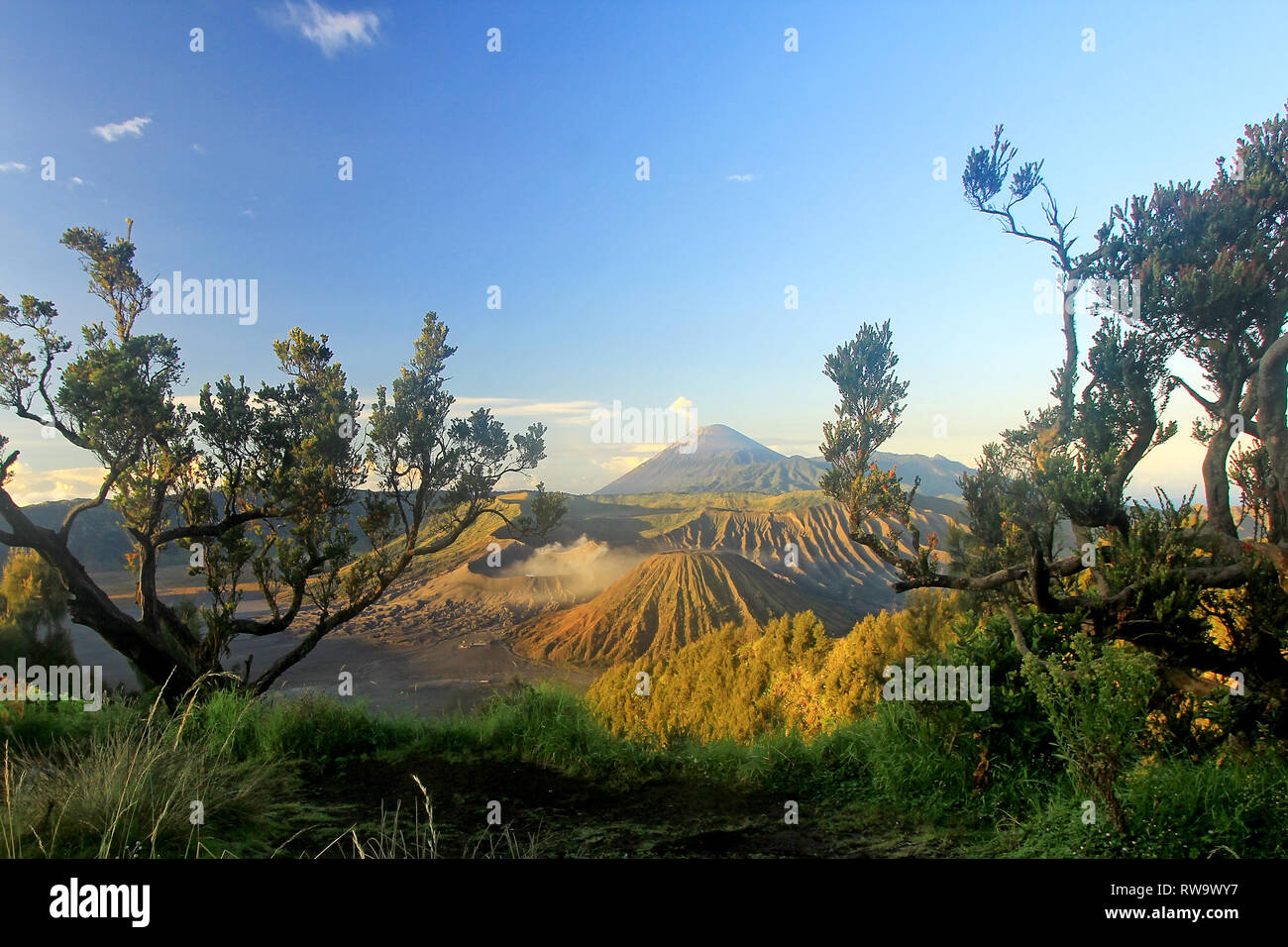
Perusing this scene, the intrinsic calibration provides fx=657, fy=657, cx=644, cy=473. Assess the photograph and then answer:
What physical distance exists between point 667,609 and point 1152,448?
2787cm

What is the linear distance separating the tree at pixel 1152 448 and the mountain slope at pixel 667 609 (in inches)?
946

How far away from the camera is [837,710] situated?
782 cm

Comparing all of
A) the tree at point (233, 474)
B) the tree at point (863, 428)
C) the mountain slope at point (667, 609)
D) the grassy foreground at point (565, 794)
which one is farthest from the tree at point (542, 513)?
the mountain slope at point (667, 609)

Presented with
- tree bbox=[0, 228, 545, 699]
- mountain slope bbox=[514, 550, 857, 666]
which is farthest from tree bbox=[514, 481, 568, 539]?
mountain slope bbox=[514, 550, 857, 666]

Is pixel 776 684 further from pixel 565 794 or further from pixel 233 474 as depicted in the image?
pixel 233 474

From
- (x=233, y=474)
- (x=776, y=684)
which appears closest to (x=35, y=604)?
(x=233, y=474)

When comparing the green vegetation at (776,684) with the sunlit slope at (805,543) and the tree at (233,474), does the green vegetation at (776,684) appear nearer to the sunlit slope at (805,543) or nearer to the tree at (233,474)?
the tree at (233,474)

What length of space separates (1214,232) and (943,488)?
6720 centimetres

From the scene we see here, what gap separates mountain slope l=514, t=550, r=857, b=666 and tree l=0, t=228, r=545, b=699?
19.7 m

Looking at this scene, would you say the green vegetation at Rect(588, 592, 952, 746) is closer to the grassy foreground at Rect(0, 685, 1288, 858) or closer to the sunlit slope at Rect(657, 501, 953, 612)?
the grassy foreground at Rect(0, 685, 1288, 858)

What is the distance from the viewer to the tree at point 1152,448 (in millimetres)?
5387

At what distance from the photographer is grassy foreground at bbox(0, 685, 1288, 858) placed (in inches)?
171
